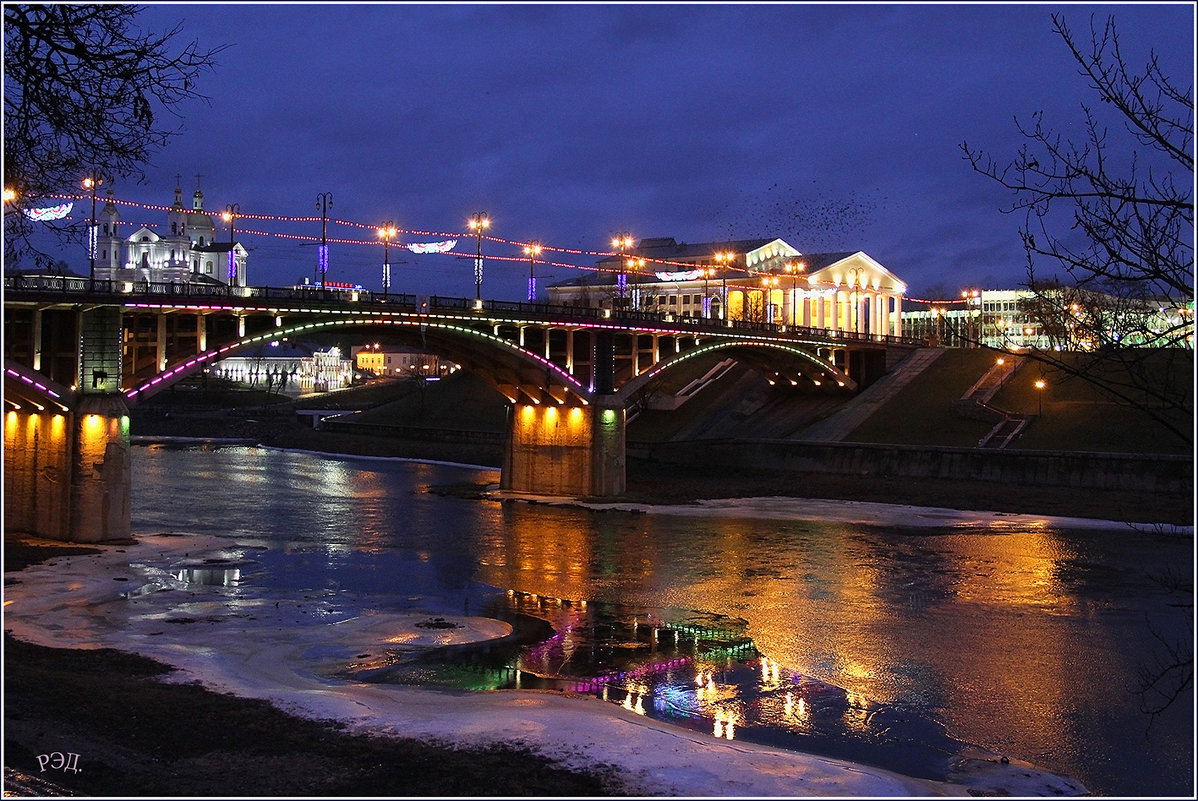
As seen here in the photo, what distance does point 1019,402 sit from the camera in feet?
213

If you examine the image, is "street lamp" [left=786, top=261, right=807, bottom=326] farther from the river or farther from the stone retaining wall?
the river

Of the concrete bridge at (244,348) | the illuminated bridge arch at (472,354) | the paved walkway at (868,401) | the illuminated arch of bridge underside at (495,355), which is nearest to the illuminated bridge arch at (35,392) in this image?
the concrete bridge at (244,348)

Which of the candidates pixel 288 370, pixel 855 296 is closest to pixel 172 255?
pixel 288 370

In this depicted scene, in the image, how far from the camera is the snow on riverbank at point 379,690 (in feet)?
43.8

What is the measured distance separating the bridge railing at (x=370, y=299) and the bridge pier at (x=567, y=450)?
15.6 feet

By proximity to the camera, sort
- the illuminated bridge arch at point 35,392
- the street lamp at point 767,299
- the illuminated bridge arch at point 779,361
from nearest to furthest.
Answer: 1. the illuminated bridge arch at point 35,392
2. the illuminated bridge arch at point 779,361
3. the street lamp at point 767,299

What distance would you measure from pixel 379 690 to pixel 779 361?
58507mm

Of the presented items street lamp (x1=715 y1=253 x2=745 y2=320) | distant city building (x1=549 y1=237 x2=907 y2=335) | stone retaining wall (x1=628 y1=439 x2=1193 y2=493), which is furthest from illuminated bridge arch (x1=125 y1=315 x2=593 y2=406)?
distant city building (x1=549 y1=237 x2=907 y2=335)

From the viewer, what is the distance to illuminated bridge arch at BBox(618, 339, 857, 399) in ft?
210

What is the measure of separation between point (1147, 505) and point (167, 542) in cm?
3718

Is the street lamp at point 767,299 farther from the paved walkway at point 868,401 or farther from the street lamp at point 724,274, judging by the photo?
the paved walkway at point 868,401

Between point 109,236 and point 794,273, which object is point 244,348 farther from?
point 794,273

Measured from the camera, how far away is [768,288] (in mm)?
92562

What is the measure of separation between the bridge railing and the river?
8.10 metres
